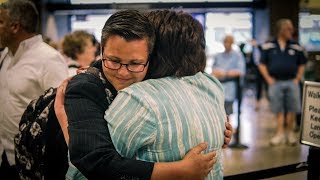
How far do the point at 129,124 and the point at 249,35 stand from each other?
30.7 ft

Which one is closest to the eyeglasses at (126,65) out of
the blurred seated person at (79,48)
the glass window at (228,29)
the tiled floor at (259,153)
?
the tiled floor at (259,153)

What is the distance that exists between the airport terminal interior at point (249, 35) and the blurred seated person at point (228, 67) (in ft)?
0.72

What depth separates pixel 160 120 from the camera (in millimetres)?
1183

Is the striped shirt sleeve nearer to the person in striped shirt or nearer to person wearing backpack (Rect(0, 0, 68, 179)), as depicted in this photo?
the person in striped shirt

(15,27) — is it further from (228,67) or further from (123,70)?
(228,67)

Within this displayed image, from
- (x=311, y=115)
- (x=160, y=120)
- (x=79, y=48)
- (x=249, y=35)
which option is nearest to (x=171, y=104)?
(x=160, y=120)

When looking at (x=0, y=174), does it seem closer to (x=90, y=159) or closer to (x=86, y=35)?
(x=90, y=159)

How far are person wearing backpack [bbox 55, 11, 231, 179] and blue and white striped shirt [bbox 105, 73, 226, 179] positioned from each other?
0.03m

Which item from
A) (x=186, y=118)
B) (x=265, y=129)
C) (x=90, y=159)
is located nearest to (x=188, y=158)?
(x=186, y=118)

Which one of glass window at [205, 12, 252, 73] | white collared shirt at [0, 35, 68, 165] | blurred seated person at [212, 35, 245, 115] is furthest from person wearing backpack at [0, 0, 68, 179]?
glass window at [205, 12, 252, 73]

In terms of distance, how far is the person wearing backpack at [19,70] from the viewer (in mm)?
2449

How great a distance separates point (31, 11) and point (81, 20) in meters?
4.94

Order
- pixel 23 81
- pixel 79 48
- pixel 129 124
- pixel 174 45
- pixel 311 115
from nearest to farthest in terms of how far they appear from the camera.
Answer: pixel 129 124 < pixel 174 45 < pixel 311 115 < pixel 23 81 < pixel 79 48

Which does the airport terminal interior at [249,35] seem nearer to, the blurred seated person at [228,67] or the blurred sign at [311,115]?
the blurred sign at [311,115]
